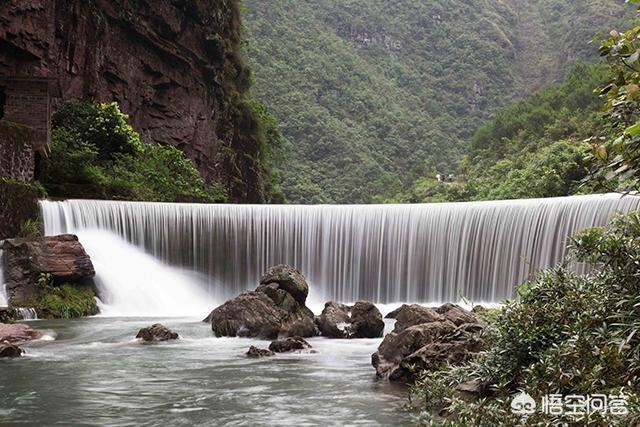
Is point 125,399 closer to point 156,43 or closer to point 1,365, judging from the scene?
point 1,365

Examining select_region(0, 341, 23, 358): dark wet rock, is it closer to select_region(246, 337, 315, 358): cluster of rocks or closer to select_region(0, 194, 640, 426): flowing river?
select_region(0, 194, 640, 426): flowing river

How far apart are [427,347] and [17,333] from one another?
695 centimetres

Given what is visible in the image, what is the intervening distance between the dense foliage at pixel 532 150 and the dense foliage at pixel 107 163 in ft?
51.9

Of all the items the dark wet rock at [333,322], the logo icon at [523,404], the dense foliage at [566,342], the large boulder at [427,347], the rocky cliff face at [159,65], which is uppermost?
the rocky cliff face at [159,65]

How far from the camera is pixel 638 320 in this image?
4.69 metres

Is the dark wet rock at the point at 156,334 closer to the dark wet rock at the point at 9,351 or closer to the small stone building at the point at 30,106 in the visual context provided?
the dark wet rock at the point at 9,351

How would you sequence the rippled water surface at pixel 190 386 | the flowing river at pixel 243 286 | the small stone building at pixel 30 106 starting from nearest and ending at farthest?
1. the rippled water surface at pixel 190 386
2. the flowing river at pixel 243 286
3. the small stone building at pixel 30 106

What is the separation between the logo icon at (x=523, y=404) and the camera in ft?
15.7

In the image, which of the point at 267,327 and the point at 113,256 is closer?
the point at 267,327

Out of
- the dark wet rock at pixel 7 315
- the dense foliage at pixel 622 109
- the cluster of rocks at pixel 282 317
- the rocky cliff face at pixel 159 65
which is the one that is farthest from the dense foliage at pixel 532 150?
the dense foliage at pixel 622 109

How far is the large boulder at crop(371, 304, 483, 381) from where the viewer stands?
25.3 feet

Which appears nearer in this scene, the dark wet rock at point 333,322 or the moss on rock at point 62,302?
the dark wet rock at point 333,322

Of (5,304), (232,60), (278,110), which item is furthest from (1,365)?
(278,110)

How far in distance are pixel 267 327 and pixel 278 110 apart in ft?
181
